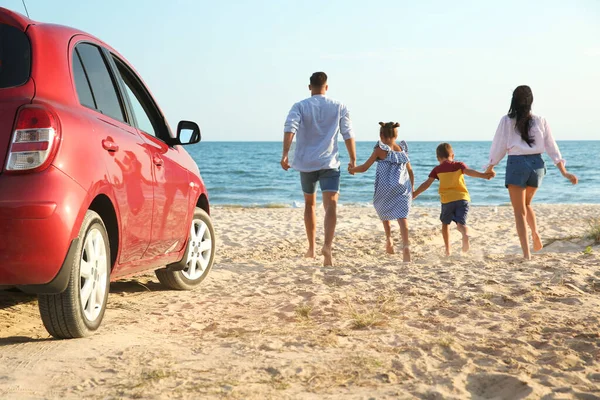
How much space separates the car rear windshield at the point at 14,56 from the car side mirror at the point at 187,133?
185 centimetres

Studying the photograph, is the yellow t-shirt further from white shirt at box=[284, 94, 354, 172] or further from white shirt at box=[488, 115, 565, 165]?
white shirt at box=[284, 94, 354, 172]

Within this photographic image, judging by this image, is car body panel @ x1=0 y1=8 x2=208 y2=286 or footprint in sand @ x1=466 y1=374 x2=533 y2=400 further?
car body panel @ x1=0 y1=8 x2=208 y2=286

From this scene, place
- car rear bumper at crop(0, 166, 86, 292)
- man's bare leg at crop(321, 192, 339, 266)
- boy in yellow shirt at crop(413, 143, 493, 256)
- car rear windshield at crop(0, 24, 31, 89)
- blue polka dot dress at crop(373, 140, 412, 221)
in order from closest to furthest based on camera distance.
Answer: car rear bumper at crop(0, 166, 86, 292) → car rear windshield at crop(0, 24, 31, 89) → man's bare leg at crop(321, 192, 339, 266) → blue polka dot dress at crop(373, 140, 412, 221) → boy in yellow shirt at crop(413, 143, 493, 256)

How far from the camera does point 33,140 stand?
3641 mm

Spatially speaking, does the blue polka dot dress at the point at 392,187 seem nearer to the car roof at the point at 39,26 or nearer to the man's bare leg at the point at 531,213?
the man's bare leg at the point at 531,213

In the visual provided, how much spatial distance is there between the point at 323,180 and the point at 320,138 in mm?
454

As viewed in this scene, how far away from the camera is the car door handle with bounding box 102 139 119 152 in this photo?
13.6 feet

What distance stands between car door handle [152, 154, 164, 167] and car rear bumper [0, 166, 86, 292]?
1.35m

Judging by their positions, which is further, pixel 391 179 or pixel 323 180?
pixel 391 179

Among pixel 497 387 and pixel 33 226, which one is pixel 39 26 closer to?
pixel 33 226

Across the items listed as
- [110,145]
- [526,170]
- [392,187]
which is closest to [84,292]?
[110,145]

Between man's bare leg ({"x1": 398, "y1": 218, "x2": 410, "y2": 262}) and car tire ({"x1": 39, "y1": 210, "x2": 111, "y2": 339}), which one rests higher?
car tire ({"x1": 39, "y1": 210, "x2": 111, "y2": 339})

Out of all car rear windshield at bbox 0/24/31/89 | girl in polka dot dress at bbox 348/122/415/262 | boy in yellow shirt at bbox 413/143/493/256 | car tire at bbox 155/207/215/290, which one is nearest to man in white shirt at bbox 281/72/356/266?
girl in polka dot dress at bbox 348/122/415/262

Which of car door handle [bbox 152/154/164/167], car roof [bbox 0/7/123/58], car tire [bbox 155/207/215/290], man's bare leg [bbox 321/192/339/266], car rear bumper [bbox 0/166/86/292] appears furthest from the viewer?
man's bare leg [bbox 321/192/339/266]
